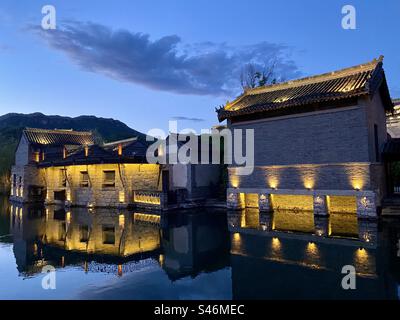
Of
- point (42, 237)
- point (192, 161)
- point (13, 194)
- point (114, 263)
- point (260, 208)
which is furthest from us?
point (13, 194)

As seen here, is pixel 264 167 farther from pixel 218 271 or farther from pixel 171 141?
pixel 218 271

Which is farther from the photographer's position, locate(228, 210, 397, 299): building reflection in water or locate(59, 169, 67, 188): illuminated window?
locate(59, 169, 67, 188): illuminated window

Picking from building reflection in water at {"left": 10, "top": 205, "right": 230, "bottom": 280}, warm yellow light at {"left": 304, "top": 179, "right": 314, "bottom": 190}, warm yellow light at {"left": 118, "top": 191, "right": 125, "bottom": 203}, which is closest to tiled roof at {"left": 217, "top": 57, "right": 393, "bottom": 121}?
warm yellow light at {"left": 304, "top": 179, "right": 314, "bottom": 190}

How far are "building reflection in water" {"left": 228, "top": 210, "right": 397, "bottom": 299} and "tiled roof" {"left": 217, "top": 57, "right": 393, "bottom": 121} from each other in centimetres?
641

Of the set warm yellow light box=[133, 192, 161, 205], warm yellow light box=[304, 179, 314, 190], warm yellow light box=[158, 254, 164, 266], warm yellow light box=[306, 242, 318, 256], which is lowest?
warm yellow light box=[158, 254, 164, 266]

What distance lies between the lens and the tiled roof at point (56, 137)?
3128cm

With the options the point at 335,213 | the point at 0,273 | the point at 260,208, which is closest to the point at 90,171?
the point at 260,208

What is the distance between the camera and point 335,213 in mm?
17547

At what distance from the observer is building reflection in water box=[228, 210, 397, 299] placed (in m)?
6.97

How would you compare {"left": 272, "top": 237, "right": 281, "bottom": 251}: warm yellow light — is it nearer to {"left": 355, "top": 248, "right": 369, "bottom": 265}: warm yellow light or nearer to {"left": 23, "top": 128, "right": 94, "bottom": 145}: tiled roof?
{"left": 355, "top": 248, "right": 369, "bottom": 265}: warm yellow light

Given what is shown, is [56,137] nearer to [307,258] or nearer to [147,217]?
[147,217]

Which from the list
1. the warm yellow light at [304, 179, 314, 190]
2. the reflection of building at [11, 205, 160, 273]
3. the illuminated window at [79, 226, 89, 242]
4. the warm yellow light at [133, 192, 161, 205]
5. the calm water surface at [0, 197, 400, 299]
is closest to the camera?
the calm water surface at [0, 197, 400, 299]
